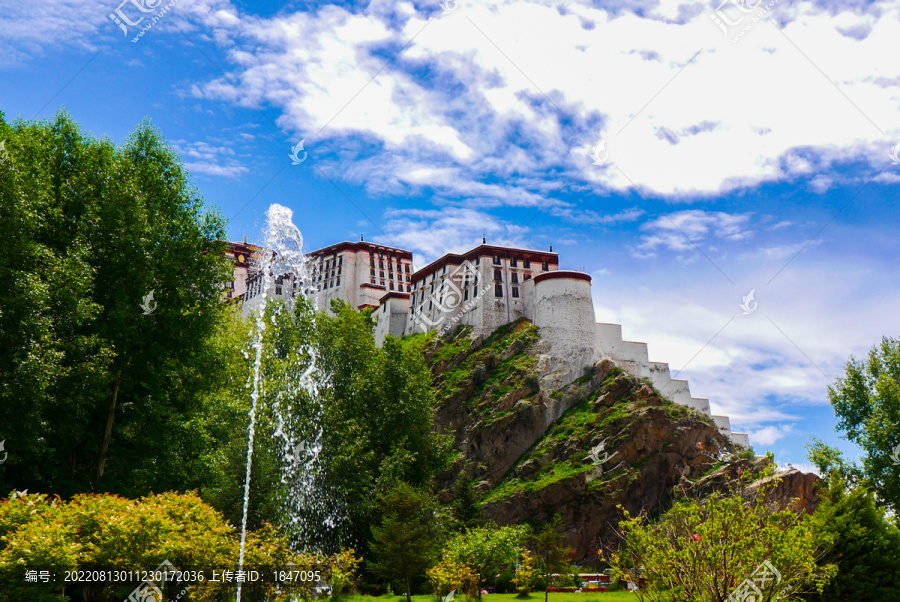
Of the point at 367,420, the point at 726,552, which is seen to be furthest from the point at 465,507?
the point at 726,552

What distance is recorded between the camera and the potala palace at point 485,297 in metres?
73.2

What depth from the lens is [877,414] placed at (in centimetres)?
3728

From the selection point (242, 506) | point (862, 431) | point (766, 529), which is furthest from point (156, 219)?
point (862, 431)

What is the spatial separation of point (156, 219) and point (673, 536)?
20772 millimetres

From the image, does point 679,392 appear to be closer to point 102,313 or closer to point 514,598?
point 514,598

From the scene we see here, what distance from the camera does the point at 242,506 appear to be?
2484cm

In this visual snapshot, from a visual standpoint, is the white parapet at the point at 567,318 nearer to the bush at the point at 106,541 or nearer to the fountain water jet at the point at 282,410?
the fountain water jet at the point at 282,410

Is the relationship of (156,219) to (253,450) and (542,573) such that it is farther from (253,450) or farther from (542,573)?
(542,573)

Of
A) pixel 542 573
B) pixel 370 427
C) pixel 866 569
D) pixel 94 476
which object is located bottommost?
pixel 542 573

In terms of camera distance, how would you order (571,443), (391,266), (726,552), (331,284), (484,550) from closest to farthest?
(726,552) < (484,550) < (571,443) < (331,284) < (391,266)

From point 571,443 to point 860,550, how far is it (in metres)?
46.4

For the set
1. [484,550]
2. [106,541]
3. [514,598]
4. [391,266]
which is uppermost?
[391,266]

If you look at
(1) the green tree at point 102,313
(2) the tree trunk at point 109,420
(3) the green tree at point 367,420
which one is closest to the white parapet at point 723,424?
(3) the green tree at point 367,420

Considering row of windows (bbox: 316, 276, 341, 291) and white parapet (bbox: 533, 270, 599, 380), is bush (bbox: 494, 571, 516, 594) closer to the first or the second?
white parapet (bbox: 533, 270, 599, 380)
